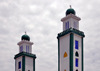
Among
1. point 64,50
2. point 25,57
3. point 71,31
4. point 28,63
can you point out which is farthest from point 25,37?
point 71,31

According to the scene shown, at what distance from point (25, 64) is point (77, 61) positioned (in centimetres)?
2195

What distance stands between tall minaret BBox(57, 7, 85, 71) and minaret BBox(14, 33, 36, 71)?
55.5 ft

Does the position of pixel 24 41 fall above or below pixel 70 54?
above

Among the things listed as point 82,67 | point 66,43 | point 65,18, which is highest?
point 65,18

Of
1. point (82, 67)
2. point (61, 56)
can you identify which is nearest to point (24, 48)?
point (61, 56)

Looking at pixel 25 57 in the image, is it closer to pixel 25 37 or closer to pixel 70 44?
pixel 25 37

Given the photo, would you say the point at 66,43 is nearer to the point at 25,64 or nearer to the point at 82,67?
the point at 82,67

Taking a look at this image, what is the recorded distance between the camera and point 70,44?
59.3 meters

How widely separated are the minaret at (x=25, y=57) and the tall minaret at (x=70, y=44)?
16.9 meters

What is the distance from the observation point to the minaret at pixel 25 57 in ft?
245

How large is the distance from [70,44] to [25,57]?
2141cm

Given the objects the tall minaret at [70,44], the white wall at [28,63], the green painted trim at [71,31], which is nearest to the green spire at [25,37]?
the white wall at [28,63]

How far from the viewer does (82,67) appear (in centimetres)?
5966

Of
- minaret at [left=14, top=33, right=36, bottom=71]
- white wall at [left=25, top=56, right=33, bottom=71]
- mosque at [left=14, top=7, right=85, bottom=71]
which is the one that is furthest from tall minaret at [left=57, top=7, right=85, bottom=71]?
white wall at [left=25, top=56, right=33, bottom=71]
